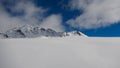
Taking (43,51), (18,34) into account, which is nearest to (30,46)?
(43,51)

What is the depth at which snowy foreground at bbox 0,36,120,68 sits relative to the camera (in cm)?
379

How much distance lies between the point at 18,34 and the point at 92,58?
303 feet

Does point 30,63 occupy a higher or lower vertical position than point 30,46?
lower

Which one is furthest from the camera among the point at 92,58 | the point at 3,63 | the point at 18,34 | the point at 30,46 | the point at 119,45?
the point at 18,34

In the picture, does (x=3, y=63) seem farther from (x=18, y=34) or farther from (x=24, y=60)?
(x=18, y=34)

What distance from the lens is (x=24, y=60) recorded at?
12.7 ft

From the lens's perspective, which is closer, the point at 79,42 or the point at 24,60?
the point at 24,60

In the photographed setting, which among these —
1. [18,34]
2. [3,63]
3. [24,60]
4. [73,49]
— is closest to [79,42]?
[73,49]

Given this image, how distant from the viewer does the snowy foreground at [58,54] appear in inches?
149

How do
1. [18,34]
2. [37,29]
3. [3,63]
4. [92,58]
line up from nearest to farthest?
[3,63] < [92,58] < [18,34] < [37,29]

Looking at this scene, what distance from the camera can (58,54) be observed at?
424 centimetres

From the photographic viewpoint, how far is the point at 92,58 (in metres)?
4.14

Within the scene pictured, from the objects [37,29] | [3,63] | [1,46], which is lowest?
[3,63]

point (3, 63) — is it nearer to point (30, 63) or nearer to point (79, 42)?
point (30, 63)
